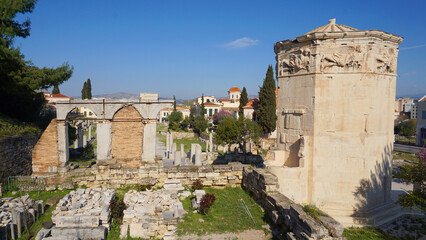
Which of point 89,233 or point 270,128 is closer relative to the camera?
point 89,233

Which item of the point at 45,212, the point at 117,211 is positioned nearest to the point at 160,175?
the point at 117,211

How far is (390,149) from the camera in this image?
7.86 metres

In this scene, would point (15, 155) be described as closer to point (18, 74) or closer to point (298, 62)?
point (18, 74)

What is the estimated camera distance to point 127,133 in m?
14.9

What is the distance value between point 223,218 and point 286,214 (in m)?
1.89

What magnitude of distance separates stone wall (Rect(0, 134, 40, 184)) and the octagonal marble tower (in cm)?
1085

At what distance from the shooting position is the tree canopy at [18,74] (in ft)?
44.9

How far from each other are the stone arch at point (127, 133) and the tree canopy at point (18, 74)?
4.49 m

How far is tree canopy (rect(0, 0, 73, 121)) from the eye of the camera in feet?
44.9

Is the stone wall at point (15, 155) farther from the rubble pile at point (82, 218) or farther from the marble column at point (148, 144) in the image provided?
the marble column at point (148, 144)

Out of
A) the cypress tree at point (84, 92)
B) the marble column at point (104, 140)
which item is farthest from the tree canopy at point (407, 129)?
the cypress tree at point (84, 92)

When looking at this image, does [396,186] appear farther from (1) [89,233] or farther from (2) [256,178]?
(1) [89,233]

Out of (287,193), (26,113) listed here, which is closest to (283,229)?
(287,193)

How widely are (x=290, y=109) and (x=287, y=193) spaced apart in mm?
2544
